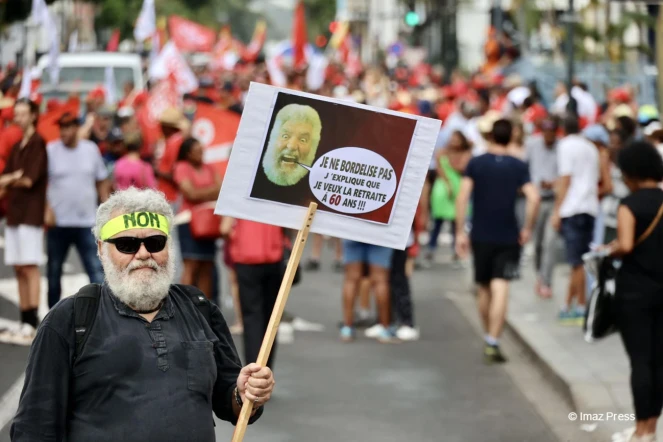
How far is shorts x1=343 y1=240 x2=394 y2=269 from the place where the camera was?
11.4 meters

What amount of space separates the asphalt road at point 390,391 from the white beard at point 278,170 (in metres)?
3.58

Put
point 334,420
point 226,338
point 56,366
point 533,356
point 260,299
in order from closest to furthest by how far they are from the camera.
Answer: point 56,366 < point 226,338 < point 334,420 < point 260,299 < point 533,356

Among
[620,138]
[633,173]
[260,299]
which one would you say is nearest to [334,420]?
[260,299]

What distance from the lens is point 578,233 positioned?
1255 centimetres

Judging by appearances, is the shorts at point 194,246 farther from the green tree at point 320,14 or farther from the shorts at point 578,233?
the green tree at point 320,14

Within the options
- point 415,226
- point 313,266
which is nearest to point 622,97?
point 313,266

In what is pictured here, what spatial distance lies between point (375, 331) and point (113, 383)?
7975 mm

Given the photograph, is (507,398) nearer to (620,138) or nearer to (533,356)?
(533,356)

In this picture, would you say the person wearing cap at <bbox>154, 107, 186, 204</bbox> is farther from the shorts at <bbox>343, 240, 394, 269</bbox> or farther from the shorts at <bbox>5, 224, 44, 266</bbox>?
the shorts at <bbox>343, 240, 394, 269</bbox>

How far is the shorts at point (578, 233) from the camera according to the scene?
12.5m

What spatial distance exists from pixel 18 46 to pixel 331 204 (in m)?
25.9

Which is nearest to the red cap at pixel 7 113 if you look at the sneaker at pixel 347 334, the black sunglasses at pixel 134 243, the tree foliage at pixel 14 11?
the sneaker at pixel 347 334

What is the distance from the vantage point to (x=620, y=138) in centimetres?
1308

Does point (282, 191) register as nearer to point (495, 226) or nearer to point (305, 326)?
point (495, 226)
